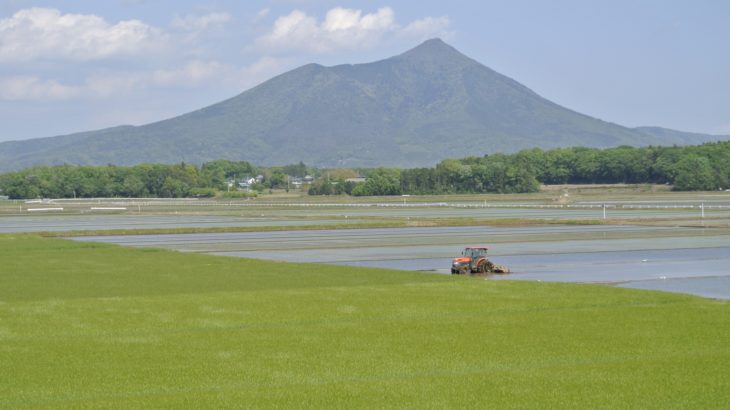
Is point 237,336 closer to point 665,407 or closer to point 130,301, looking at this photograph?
point 130,301

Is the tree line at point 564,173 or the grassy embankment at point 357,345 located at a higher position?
the tree line at point 564,173

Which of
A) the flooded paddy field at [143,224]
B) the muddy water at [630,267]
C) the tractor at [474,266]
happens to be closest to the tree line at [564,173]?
the flooded paddy field at [143,224]

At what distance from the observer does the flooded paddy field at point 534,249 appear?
121 feet

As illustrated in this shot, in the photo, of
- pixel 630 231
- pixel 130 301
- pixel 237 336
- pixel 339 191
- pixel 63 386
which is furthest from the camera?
pixel 339 191

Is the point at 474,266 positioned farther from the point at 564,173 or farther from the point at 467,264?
the point at 564,173

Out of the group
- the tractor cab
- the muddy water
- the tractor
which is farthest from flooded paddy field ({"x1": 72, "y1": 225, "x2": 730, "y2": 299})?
the tractor cab

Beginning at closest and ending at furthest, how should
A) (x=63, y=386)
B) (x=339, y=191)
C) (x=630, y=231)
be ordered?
(x=63, y=386) → (x=630, y=231) → (x=339, y=191)

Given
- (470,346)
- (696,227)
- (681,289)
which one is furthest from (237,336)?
(696,227)

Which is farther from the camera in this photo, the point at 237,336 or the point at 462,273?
the point at 462,273

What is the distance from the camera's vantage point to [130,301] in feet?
96.2

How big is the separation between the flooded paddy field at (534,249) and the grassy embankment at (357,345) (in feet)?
15.9

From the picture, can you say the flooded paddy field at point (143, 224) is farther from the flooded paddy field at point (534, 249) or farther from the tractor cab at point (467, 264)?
the tractor cab at point (467, 264)

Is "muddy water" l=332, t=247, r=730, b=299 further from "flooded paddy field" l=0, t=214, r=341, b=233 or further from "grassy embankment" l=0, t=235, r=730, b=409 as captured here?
"flooded paddy field" l=0, t=214, r=341, b=233

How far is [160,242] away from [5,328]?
37699mm
